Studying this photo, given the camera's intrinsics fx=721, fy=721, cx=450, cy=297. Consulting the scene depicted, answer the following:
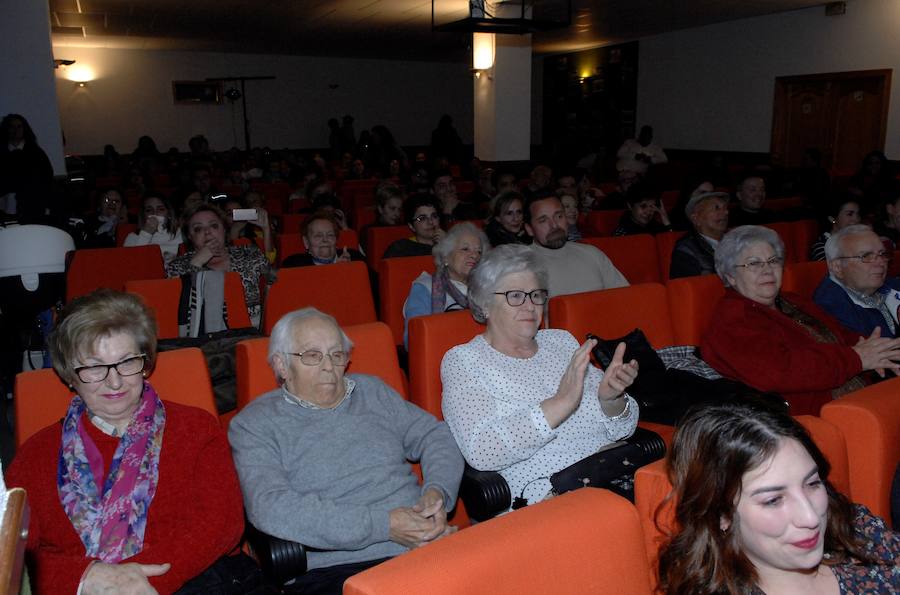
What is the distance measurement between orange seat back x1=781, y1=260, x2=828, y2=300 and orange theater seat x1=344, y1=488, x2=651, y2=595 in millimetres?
2422

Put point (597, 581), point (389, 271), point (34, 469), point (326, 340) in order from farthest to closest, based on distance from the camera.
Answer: point (389, 271)
point (326, 340)
point (34, 469)
point (597, 581)

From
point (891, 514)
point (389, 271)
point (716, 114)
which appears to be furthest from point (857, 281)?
point (716, 114)

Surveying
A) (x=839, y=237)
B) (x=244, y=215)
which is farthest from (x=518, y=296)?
(x=244, y=215)

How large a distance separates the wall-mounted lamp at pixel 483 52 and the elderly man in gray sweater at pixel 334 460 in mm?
8432

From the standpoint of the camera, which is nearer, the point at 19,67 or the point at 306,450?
the point at 306,450

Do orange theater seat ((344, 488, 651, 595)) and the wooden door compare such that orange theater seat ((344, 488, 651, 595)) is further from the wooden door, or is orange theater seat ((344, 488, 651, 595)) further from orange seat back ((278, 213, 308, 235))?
the wooden door

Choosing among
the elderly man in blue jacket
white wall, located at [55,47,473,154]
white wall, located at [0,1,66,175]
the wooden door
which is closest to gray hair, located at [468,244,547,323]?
the elderly man in blue jacket

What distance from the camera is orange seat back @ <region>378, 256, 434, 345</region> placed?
3.57 meters

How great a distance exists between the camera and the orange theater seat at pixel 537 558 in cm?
101

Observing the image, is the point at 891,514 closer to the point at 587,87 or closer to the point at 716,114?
the point at 716,114

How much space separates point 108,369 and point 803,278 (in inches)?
116

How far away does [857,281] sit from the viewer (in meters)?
3.01

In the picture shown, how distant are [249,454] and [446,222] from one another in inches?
151

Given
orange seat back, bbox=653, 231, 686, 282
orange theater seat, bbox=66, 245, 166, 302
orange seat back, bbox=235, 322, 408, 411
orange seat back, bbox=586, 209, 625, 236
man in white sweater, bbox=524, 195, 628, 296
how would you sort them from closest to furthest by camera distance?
orange seat back, bbox=235, 322, 408, 411, man in white sweater, bbox=524, 195, 628, 296, orange theater seat, bbox=66, 245, 166, 302, orange seat back, bbox=653, 231, 686, 282, orange seat back, bbox=586, 209, 625, 236
